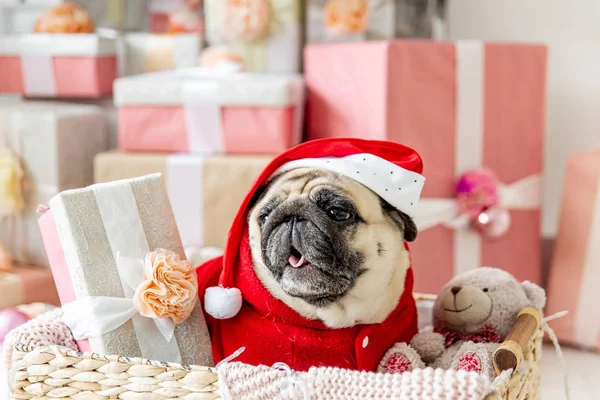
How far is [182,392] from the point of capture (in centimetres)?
69

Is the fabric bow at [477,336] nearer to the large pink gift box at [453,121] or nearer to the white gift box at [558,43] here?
the large pink gift box at [453,121]

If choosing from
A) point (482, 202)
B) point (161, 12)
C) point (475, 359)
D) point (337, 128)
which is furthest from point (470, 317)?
point (161, 12)

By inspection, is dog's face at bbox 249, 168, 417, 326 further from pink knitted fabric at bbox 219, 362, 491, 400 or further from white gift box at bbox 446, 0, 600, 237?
white gift box at bbox 446, 0, 600, 237

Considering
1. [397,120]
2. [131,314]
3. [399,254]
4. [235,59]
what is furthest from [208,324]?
[235,59]

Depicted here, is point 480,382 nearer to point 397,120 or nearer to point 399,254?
point 399,254

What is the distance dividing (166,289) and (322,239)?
18 centimetres

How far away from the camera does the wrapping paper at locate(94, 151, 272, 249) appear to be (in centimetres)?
124

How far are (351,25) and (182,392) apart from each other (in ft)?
2.78

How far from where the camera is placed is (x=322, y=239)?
0.72m

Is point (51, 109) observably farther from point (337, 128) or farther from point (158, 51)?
point (337, 128)

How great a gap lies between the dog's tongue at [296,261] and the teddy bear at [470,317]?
0.15m

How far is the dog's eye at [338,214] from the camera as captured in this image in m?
0.74

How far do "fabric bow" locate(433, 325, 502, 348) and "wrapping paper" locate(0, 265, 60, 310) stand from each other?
733mm

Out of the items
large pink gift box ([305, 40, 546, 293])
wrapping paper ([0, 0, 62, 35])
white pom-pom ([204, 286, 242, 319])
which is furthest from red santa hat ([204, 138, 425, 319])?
wrapping paper ([0, 0, 62, 35])
